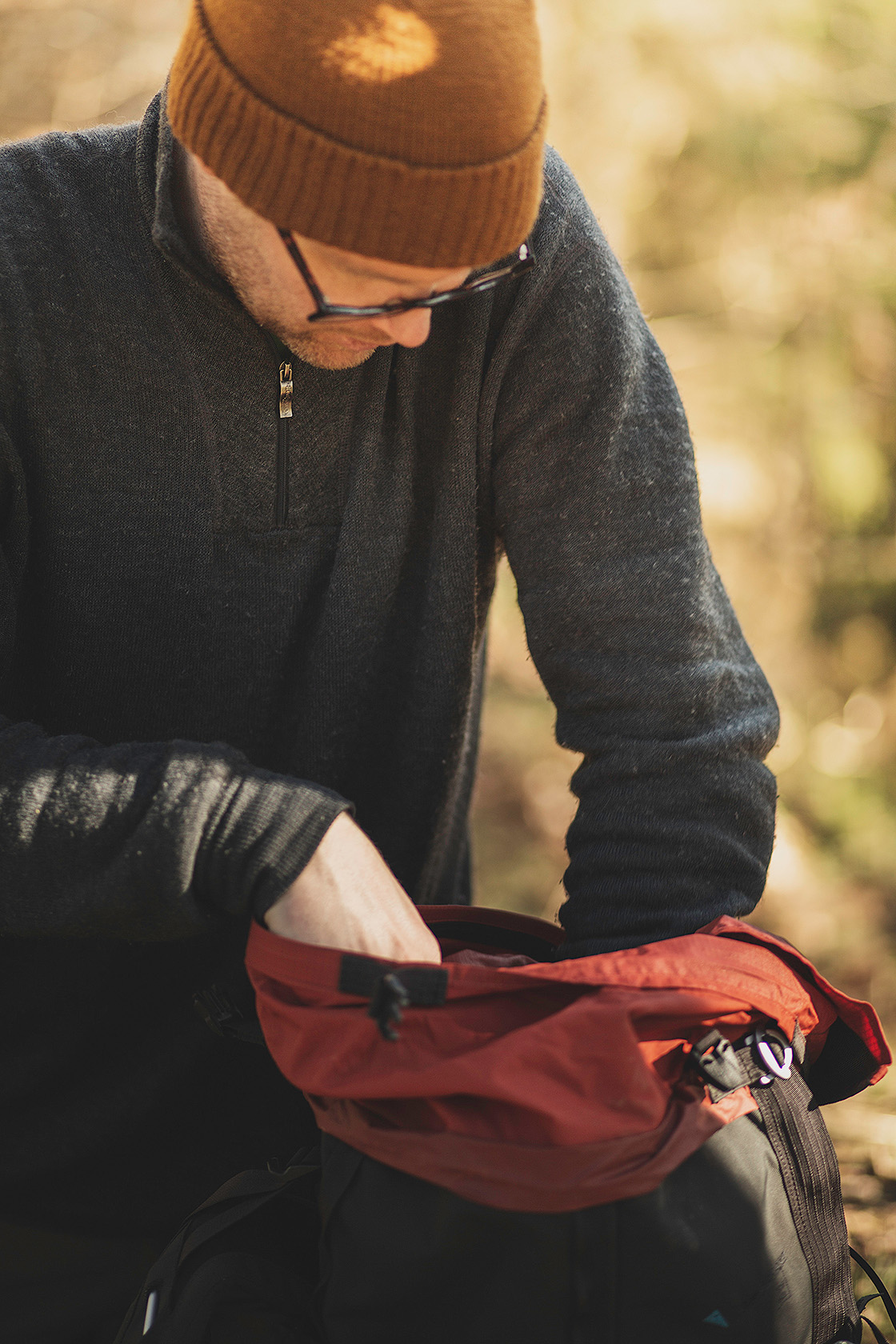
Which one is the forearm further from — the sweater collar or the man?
the sweater collar

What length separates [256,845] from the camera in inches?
42.4

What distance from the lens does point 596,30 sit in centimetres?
441

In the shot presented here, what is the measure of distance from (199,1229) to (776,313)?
4242mm

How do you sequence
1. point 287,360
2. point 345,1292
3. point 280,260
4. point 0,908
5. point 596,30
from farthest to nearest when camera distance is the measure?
point 596,30 → point 287,360 → point 280,260 → point 0,908 → point 345,1292

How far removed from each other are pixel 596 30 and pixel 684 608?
4018mm

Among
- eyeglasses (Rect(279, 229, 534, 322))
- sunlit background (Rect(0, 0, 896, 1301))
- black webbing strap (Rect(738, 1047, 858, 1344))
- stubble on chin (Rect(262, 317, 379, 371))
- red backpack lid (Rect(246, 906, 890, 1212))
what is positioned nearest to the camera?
red backpack lid (Rect(246, 906, 890, 1212))

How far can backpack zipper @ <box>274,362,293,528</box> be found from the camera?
4.50ft

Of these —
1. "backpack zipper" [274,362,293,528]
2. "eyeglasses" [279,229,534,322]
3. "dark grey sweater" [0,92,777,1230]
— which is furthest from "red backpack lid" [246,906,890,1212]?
"eyeglasses" [279,229,534,322]

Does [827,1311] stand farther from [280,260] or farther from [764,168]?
[764,168]

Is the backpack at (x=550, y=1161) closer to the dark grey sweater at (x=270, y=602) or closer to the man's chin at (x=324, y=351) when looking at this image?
the dark grey sweater at (x=270, y=602)

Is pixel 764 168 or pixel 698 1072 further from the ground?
pixel 764 168

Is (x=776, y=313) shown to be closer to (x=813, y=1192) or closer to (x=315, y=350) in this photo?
(x=315, y=350)

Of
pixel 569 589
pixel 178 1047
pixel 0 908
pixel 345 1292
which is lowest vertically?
pixel 178 1047

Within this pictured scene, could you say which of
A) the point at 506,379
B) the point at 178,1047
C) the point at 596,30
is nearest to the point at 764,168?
the point at 596,30
